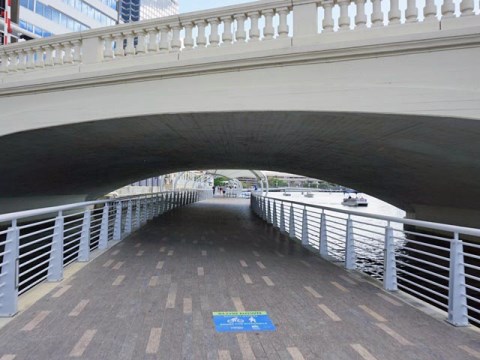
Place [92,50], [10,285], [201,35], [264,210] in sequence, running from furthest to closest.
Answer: [264,210] < [92,50] < [201,35] < [10,285]

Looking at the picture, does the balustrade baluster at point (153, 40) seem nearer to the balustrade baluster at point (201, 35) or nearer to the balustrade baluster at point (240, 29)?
the balustrade baluster at point (201, 35)

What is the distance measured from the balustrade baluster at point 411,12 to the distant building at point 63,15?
34.5m

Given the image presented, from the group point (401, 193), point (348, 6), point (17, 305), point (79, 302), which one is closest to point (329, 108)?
point (348, 6)

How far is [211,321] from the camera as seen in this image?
3.95m

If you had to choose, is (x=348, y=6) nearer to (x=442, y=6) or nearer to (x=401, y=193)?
(x=442, y=6)

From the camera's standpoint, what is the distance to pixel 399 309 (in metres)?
4.54

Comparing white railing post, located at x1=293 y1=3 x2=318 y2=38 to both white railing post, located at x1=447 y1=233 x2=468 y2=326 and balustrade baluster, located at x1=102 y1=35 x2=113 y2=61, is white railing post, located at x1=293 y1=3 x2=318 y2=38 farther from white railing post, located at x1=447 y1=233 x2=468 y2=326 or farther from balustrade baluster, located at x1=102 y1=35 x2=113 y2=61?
white railing post, located at x1=447 y1=233 x2=468 y2=326

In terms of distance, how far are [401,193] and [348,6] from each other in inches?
383

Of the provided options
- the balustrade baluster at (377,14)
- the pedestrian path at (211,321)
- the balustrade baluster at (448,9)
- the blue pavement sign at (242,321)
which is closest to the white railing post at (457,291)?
the pedestrian path at (211,321)

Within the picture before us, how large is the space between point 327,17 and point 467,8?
2.18m

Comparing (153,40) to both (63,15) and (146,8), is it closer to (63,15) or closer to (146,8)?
(63,15)

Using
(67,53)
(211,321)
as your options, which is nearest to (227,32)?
(67,53)

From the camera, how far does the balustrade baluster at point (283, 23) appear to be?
682 cm

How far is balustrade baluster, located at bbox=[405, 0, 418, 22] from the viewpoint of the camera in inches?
238
